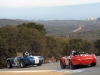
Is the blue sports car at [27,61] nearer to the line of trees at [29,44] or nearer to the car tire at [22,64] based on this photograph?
the car tire at [22,64]

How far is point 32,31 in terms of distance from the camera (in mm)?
58500

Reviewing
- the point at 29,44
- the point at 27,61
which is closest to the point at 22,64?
the point at 27,61

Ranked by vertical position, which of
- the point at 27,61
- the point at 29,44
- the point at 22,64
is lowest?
the point at 22,64

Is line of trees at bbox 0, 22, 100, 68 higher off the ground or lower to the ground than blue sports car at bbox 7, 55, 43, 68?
higher

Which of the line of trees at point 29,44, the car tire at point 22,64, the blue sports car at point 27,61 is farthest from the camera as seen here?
the line of trees at point 29,44

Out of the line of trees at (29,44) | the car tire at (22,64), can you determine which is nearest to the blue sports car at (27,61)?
the car tire at (22,64)

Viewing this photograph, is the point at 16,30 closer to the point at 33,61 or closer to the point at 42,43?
the point at 42,43

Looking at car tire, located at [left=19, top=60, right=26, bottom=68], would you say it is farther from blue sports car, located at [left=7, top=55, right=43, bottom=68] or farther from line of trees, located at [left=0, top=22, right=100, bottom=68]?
line of trees, located at [left=0, top=22, right=100, bottom=68]

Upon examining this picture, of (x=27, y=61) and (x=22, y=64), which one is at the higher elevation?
(x=27, y=61)

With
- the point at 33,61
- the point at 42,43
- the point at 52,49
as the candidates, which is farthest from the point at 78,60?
the point at 52,49

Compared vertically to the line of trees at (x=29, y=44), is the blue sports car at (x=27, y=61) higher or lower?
lower

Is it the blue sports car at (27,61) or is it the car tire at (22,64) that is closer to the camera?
the blue sports car at (27,61)

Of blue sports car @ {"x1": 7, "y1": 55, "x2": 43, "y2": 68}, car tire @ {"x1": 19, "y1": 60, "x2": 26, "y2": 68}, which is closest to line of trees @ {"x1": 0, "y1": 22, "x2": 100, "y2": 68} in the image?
blue sports car @ {"x1": 7, "y1": 55, "x2": 43, "y2": 68}

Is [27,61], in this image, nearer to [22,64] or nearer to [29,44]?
[22,64]
